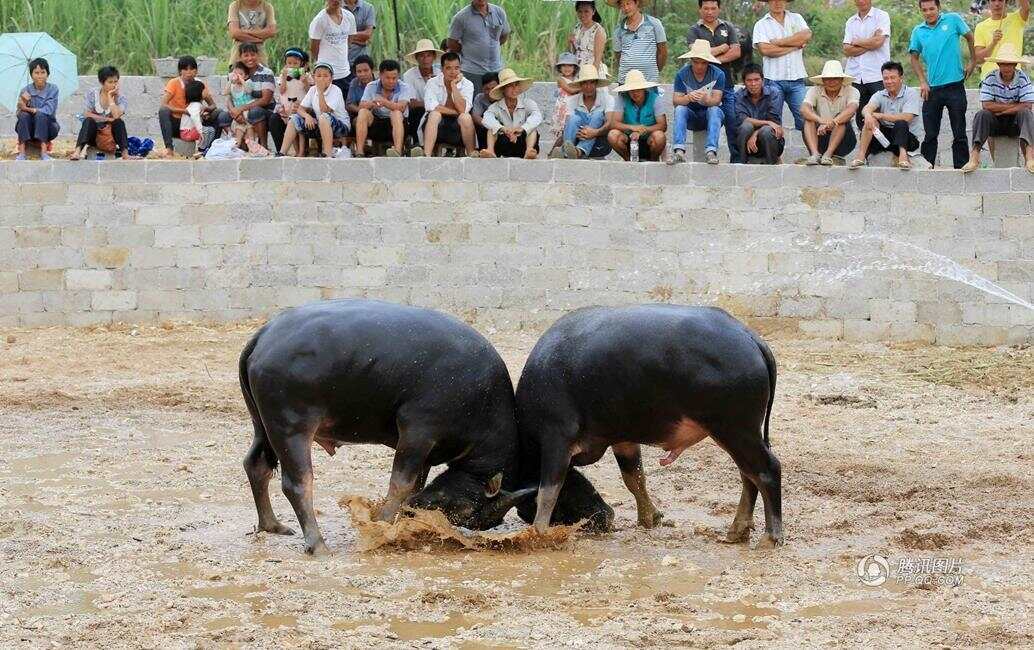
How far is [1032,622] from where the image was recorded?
662 cm

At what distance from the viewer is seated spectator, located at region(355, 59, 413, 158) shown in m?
15.4

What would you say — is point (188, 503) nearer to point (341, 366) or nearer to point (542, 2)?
point (341, 366)

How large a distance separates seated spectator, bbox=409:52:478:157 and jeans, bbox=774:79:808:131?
322 centimetres

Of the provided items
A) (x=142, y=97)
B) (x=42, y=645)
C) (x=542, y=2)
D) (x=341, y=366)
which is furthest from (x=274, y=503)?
(x=542, y=2)

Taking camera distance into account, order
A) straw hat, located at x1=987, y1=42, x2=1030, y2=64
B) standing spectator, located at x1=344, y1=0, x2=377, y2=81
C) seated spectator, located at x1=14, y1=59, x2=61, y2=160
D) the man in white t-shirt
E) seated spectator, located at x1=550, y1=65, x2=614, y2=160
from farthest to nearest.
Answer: standing spectator, located at x1=344, y1=0, x2=377, y2=81 → the man in white t-shirt → seated spectator, located at x1=14, y1=59, x2=61, y2=160 → seated spectator, located at x1=550, y1=65, x2=614, y2=160 → straw hat, located at x1=987, y1=42, x2=1030, y2=64

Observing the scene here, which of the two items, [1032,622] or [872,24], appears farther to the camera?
[872,24]

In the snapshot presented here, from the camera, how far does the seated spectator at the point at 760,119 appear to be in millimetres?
15000

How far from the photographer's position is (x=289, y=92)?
1576 cm

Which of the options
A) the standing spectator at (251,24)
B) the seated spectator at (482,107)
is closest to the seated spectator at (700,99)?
the seated spectator at (482,107)

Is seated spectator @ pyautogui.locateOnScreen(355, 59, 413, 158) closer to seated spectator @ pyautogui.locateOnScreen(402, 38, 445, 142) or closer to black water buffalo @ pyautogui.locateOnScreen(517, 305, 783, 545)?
seated spectator @ pyautogui.locateOnScreen(402, 38, 445, 142)

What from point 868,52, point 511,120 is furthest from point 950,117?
point 511,120

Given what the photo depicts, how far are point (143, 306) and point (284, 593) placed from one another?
907 centimetres

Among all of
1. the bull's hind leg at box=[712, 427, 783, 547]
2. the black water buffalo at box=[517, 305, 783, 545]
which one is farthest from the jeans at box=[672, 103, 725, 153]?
the bull's hind leg at box=[712, 427, 783, 547]

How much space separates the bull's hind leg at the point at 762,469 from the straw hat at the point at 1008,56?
7722 mm
